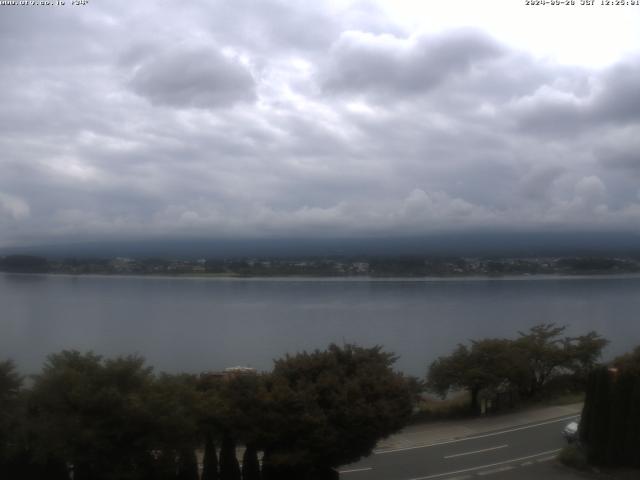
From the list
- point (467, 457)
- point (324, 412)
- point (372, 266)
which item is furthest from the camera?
point (372, 266)

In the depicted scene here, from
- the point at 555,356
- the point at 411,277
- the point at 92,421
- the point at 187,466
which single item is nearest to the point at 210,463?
the point at 187,466

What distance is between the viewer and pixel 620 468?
1479 centimetres

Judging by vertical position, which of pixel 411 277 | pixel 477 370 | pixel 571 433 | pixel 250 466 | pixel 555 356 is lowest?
pixel 571 433

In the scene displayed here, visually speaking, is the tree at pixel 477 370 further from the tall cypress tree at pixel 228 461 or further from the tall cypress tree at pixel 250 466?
the tall cypress tree at pixel 228 461

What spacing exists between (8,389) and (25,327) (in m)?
32.1

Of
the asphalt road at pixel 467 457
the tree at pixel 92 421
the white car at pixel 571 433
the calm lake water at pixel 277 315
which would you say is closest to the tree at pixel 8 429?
the tree at pixel 92 421

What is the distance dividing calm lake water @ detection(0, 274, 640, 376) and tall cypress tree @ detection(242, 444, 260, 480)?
1793 centimetres

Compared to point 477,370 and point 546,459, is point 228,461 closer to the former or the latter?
point 546,459

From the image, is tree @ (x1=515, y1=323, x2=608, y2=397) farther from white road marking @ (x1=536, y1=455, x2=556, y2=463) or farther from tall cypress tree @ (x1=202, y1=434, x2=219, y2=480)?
tall cypress tree @ (x1=202, y1=434, x2=219, y2=480)

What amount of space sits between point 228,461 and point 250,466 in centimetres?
50

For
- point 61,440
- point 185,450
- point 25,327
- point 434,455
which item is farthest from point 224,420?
point 25,327

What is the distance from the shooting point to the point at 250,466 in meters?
13.6

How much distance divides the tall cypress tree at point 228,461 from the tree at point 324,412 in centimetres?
63

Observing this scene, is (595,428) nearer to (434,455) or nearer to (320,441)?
(434,455)
